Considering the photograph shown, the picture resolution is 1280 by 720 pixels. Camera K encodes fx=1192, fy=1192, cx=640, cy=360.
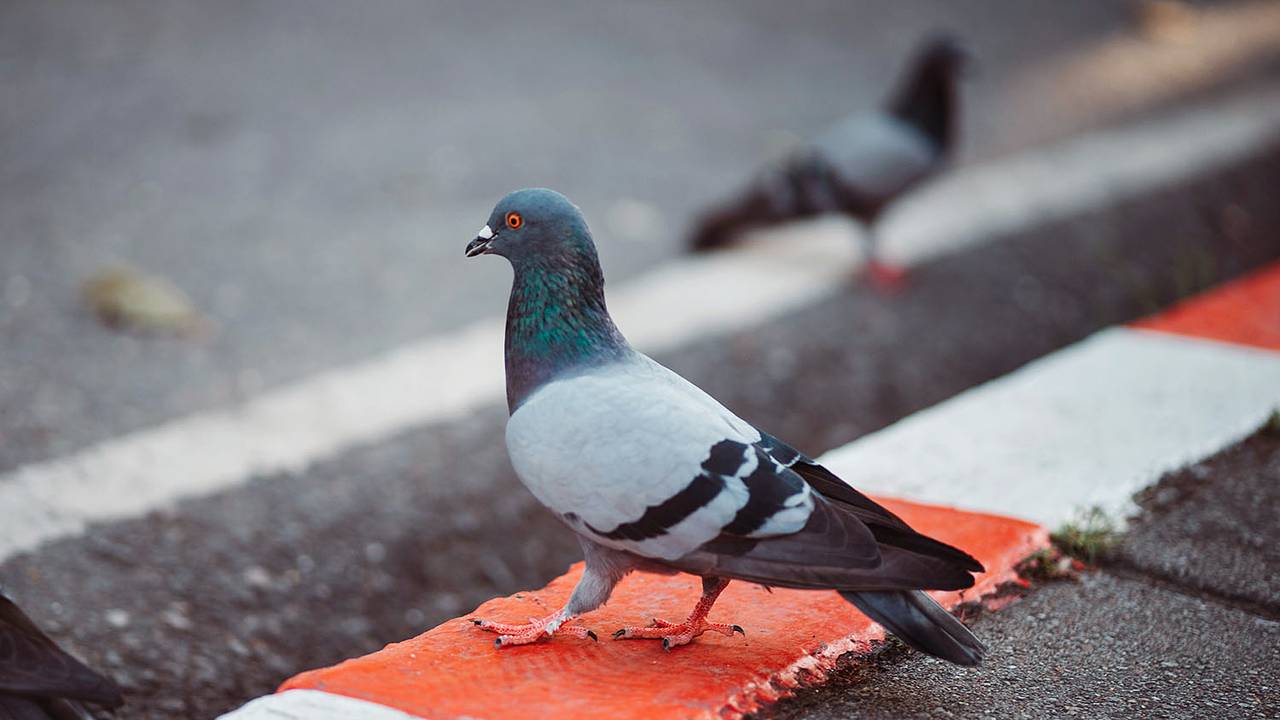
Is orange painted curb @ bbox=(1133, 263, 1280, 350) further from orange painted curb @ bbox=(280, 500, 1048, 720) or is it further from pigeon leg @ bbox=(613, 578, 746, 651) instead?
pigeon leg @ bbox=(613, 578, 746, 651)

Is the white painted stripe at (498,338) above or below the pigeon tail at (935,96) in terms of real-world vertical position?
below

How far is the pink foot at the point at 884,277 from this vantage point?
4.95 m

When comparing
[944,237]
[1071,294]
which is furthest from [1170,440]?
[944,237]

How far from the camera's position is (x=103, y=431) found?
3.52m

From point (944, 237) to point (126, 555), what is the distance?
385 centimetres

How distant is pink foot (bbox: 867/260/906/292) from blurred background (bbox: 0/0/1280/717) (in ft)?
0.35

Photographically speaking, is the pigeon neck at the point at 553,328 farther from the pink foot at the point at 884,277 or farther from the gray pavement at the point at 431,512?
the pink foot at the point at 884,277

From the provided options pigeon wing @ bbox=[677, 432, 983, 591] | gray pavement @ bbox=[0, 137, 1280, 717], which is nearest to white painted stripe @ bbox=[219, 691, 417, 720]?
pigeon wing @ bbox=[677, 432, 983, 591]

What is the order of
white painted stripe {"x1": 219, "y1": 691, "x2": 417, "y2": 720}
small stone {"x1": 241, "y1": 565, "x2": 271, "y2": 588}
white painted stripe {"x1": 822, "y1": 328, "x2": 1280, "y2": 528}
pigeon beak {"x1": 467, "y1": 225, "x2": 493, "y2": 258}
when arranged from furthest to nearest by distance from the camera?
small stone {"x1": 241, "y1": 565, "x2": 271, "y2": 588}
white painted stripe {"x1": 822, "y1": 328, "x2": 1280, "y2": 528}
pigeon beak {"x1": 467, "y1": 225, "x2": 493, "y2": 258}
white painted stripe {"x1": 219, "y1": 691, "x2": 417, "y2": 720}

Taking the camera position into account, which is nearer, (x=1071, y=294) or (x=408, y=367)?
(x=408, y=367)

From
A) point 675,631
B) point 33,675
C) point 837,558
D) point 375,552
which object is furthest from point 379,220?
point 837,558

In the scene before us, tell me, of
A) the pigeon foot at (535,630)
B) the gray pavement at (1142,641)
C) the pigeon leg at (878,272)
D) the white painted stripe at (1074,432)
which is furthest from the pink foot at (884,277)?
the pigeon foot at (535,630)

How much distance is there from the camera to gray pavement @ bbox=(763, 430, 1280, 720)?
6.31ft

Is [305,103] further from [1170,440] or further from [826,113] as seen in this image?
[1170,440]
